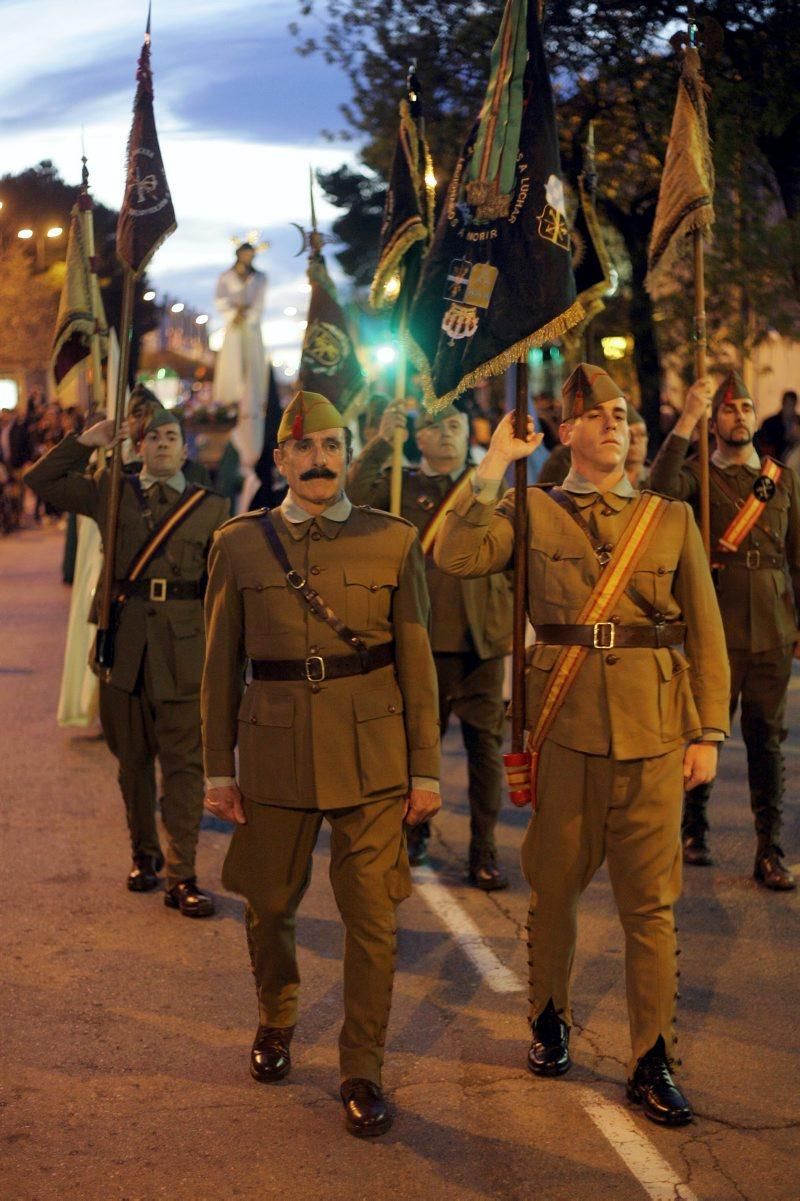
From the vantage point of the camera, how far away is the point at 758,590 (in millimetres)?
7863

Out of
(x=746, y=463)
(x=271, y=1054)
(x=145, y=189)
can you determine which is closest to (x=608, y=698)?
(x=271, y=1054)

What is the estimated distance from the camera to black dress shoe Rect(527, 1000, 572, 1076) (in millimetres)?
5422

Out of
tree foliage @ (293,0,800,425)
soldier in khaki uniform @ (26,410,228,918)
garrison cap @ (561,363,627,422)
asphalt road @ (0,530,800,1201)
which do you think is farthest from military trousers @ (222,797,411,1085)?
tree foliage @ (293,0,800,425)

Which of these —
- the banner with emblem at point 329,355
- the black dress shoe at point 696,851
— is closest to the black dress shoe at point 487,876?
the black dress shoe at point 696,851

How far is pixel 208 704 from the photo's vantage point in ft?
17.8

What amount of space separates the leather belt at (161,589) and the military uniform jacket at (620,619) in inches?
101

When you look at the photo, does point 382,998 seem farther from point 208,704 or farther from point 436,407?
point 436,407

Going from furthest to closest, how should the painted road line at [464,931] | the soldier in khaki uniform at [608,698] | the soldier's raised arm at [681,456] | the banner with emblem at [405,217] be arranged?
the banner with emblem at [405,217], the soldier's raised arm at [681,456], the painted road line at [464,931], the soldier in khaki uniform at [608,698]

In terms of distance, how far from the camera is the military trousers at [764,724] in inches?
305

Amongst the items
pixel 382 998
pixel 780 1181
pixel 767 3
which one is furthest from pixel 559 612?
pixel 767 3

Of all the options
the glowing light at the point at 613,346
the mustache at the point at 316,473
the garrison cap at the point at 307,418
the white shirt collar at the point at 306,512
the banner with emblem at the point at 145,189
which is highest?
the glowing light at the point at 613,346

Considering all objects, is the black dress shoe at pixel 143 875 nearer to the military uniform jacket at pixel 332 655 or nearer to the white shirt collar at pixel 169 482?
the white shirt collar at pixel 169 482

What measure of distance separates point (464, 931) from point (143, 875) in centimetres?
157

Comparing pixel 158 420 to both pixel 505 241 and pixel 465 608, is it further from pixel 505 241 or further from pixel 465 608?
pixel 505 241
